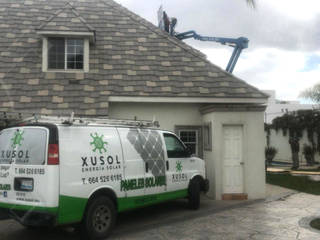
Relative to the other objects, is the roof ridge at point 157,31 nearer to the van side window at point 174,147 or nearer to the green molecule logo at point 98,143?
the van side window at point 174,147

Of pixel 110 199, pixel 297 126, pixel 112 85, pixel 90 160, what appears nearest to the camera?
pixel 90 160

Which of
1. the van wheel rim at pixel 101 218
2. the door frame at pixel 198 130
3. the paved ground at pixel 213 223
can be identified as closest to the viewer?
the van wheel rim at pixel 101 218

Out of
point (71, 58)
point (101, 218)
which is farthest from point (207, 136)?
point (101, 218)

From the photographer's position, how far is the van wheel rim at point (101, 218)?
278 inches

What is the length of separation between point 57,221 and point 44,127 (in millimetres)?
1590

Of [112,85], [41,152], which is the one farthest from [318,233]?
[112,85]

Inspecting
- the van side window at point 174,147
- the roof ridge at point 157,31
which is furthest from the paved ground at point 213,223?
the roof ridge at point 157,31

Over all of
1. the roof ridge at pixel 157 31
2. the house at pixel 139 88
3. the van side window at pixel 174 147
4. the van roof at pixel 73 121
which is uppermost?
the roof ridge at pixel 157 31

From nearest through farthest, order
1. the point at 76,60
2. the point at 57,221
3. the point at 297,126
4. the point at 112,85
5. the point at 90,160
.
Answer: the point at 57,221 < the point at 90,160 < the point at 112,85 < the point at 76,60 < the point at 297,126

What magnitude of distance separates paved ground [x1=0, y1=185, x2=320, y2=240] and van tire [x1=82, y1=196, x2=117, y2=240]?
344 millimetres

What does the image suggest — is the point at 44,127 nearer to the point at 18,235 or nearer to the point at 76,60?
the point at 18,235

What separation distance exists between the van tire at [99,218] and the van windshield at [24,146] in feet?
4.21

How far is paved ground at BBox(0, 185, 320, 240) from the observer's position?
7.58m

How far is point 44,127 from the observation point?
664cm
